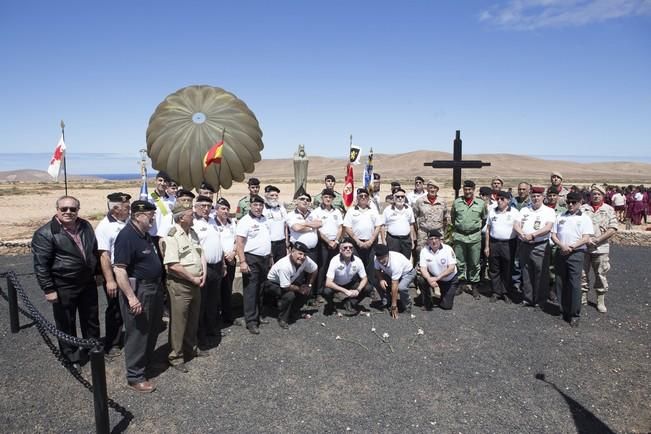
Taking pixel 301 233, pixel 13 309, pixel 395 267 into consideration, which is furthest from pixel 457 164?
pixel 13 309

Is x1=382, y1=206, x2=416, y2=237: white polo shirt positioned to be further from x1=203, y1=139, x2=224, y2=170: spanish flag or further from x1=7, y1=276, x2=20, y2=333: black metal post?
x1=7, y1=276, x2=20, y2=333: black metal post

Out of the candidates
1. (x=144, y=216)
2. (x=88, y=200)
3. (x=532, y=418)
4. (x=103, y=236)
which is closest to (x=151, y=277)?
(x=144, y=216)

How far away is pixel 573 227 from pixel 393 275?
280cm

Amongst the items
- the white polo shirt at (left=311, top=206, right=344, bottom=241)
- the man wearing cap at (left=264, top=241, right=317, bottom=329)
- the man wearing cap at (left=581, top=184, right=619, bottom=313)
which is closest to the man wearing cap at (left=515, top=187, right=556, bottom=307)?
the man wearing cap at (left=581, top=184, right=619, bottom=313)

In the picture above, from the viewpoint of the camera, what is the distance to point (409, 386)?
15.1 feet

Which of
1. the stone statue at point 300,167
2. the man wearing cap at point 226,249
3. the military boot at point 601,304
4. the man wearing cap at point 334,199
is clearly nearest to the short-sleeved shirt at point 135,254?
the man wearing cap at point 226,249

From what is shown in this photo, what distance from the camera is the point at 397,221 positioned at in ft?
24.5

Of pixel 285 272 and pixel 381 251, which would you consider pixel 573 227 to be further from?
pixel 285 272

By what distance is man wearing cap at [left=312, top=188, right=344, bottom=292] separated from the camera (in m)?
7.14

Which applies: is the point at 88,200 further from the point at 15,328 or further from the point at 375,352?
the point at 375,352

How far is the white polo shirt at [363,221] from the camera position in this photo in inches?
285

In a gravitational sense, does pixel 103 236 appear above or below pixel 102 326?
above

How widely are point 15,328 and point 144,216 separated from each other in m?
3.22

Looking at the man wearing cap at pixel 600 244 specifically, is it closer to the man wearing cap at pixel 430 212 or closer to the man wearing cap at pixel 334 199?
the man wearing cap at pixel 430 212
